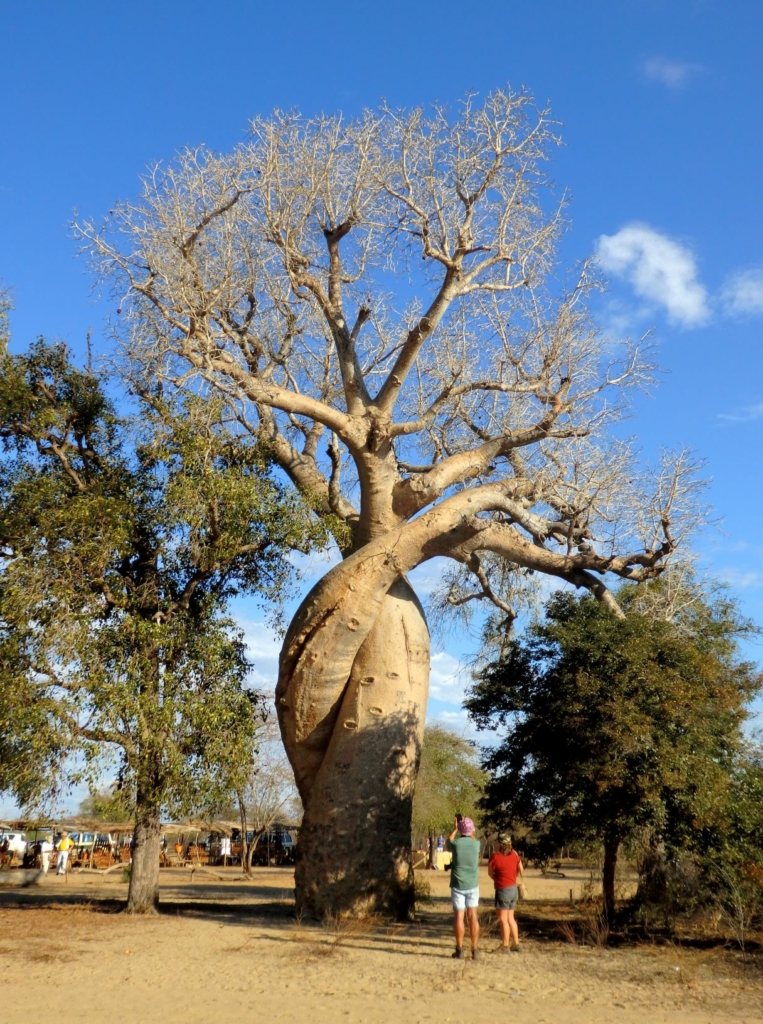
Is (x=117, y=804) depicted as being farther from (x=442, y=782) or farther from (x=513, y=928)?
(x=442, y=782)

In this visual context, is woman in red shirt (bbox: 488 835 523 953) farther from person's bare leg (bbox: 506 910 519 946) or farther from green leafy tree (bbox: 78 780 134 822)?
green leafy tree (bbox: 78 780 134 822)

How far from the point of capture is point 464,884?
695 cm

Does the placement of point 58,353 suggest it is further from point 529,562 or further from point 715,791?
point 715,791

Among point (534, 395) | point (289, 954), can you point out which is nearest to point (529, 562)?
point (534, 395)

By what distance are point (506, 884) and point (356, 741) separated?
7.82ft

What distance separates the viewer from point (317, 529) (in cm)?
1044

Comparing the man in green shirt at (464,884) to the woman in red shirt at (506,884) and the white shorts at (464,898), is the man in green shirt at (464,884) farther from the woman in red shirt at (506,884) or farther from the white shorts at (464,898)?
the woman in red shirt at (506,884)

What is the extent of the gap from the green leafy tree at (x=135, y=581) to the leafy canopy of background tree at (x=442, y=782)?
59.7 ft

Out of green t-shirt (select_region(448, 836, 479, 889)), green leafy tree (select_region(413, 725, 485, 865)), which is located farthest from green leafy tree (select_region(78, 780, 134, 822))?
green leafy tree (select_region(413, 725, 485, 865))

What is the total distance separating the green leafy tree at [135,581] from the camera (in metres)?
8.87

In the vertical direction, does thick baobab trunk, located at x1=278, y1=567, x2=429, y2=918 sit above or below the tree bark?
above

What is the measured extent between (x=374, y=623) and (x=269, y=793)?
58.1ft

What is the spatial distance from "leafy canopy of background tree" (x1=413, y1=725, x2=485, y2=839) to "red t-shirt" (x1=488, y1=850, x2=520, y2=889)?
19.8 m

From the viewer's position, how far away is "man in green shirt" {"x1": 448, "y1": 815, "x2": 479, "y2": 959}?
6.95m
